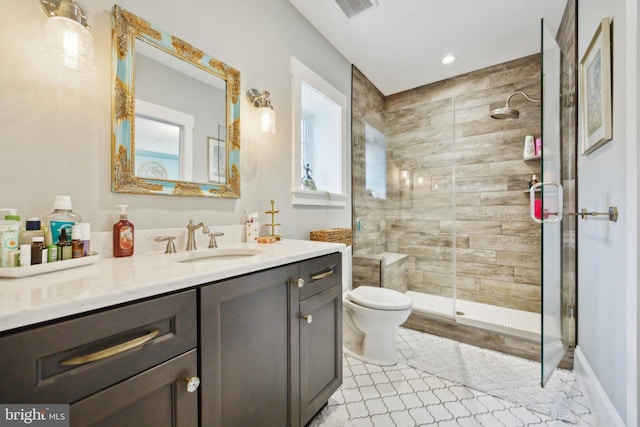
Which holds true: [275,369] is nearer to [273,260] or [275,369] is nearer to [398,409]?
[273,260]

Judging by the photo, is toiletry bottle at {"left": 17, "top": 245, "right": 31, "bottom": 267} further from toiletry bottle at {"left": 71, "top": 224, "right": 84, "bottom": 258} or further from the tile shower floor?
the tile shower floor

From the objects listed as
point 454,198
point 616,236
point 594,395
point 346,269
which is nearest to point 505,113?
point 454,198

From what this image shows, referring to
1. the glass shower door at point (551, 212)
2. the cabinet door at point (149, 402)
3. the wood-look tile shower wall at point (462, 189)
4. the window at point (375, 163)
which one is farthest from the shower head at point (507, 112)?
the cabinet door at point (149, 402)

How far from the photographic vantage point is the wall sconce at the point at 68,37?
847 mm

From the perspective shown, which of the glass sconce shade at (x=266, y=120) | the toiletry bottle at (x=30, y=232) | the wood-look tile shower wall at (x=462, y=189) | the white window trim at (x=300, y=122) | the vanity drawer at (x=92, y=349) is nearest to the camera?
the vanity drawer at (x=92, y=349)

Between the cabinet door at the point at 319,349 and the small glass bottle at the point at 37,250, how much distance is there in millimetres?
885

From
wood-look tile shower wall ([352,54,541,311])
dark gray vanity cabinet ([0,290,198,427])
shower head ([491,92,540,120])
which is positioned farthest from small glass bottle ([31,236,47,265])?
shower head ([491,92,540,120])

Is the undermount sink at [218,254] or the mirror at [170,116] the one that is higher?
the mirror at [170,116]

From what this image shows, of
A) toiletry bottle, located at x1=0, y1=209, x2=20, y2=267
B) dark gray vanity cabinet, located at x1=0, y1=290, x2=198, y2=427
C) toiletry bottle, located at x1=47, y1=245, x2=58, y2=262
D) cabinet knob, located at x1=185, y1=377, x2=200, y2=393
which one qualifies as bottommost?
cabinet knob, located at x1=185, y1=377, x2=200, y2=393

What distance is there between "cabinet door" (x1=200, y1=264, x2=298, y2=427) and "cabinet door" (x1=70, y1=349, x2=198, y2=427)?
0.05 meters

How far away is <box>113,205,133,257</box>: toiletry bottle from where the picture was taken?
100 cm

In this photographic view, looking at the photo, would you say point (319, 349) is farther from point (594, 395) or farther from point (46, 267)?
point (594, 395)

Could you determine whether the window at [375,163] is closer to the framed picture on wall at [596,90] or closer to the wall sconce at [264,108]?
the wall sconce at [264,108]

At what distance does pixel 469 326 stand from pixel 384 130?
2174 millimetres
